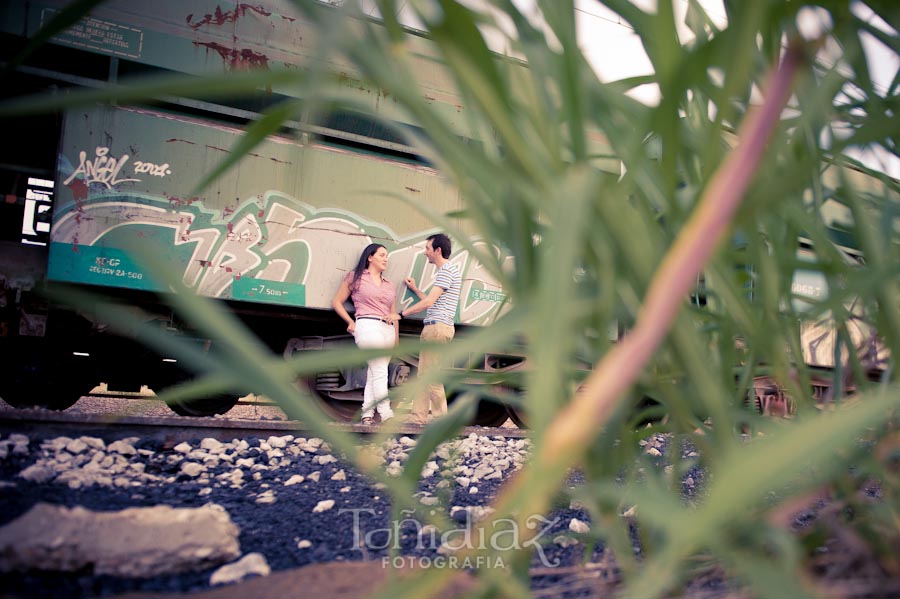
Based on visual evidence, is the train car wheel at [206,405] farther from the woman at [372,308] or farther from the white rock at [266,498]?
the white rock at [266,498]

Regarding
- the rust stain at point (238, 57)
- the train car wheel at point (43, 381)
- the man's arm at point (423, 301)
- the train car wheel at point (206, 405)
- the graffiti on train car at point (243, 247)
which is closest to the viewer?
the graffiti on train car at point (243, 247)

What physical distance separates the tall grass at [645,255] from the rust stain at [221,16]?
4507 millimetres

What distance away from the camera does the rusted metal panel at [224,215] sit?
12.7 feet

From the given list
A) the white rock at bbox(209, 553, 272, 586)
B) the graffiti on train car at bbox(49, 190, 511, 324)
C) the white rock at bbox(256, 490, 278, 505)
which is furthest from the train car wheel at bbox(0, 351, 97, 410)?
the white rock at bbox(209, 553, 272, 586)

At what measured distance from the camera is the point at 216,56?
14.4 ft

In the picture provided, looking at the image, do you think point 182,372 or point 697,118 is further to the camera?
point 182,372

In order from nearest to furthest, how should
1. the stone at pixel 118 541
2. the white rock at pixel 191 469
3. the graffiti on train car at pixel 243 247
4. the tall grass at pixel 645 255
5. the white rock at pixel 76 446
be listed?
the tall grass at pixel 645 255, the stone at pixel 118 541, the white rock at pixel 191 469, the white rock at pixel 76 446, the graffiti on train car at pixel 243 247

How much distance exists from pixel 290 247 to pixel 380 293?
2.41ft

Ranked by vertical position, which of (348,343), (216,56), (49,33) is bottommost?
(49,33)

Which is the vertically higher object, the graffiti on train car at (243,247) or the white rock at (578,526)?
the graffiti on train car at (243,247)

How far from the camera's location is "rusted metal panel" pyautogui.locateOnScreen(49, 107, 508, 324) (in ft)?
12.7

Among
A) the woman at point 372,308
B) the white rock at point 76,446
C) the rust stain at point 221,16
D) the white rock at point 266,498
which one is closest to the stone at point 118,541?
the white rock at point 266,498

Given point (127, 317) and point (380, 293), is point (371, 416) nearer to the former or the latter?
point (380, 293)

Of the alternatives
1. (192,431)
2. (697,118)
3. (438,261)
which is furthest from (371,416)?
(697,118)
